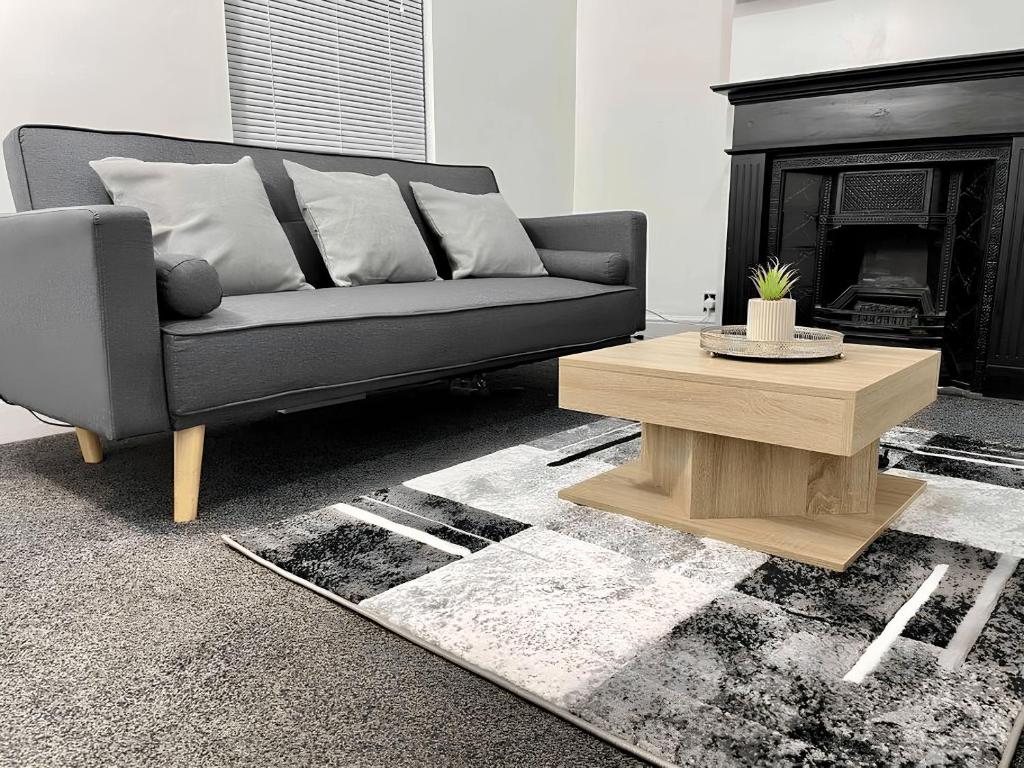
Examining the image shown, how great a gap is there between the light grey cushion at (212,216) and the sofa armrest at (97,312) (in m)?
0.37

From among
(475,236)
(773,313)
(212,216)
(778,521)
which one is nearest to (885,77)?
(475,236)

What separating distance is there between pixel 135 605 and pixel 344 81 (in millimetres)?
2905

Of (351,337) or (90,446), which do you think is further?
(90,446)

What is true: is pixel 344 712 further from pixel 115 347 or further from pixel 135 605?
pixel 115 347

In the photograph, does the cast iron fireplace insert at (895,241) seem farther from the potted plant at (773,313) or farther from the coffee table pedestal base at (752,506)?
the potted plant at (773,313)

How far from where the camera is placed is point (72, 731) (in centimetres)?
95

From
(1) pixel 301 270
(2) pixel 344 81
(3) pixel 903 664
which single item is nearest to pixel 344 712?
(3) pixel 903 664

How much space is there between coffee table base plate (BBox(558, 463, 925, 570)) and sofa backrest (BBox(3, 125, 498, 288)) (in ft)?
4.22

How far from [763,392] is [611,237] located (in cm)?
173

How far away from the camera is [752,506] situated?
5.16 feet

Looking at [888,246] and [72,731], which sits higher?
[888,246]

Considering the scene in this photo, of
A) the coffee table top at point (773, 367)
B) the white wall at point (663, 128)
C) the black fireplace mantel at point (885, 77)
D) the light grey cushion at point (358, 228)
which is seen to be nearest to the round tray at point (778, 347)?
the coffee table top at point (773, 367)

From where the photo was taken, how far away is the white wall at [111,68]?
2.42m

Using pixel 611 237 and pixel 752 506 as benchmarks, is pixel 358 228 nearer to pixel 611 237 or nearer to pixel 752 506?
pixel 611 237
